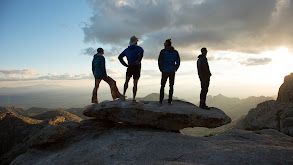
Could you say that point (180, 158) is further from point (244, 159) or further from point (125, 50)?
point (125, 50)

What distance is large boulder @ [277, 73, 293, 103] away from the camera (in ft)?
115

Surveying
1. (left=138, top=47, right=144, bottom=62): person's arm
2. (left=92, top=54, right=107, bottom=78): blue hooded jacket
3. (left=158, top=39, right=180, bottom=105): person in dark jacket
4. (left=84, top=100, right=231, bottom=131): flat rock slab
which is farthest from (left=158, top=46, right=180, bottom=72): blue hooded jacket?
(left=92, top=54, right=107, bottom=78): blue hooded jacket

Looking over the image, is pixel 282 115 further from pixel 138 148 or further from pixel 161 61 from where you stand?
pixel 138 148

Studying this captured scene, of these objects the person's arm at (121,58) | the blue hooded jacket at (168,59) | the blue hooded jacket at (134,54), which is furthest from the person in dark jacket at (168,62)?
the person's arm at (121,58)

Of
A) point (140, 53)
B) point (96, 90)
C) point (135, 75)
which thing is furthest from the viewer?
point (96, 90)

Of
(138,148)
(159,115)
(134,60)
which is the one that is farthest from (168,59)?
(138,148)

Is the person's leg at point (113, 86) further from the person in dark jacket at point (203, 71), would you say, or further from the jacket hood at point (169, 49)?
the person in dark jacket at point (203, 71)

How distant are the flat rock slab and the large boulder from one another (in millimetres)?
Answer: 32507

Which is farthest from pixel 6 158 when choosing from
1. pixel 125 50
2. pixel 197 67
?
pixel 197 67

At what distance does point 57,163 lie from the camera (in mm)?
8719

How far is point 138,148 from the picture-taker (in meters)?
8.98

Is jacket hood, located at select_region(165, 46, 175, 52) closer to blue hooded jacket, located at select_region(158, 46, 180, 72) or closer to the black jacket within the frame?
blue hooded jacket, located at select_region(158, 46, 180, 72)

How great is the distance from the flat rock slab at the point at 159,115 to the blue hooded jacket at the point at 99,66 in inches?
85.8

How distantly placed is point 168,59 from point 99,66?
495 cm
